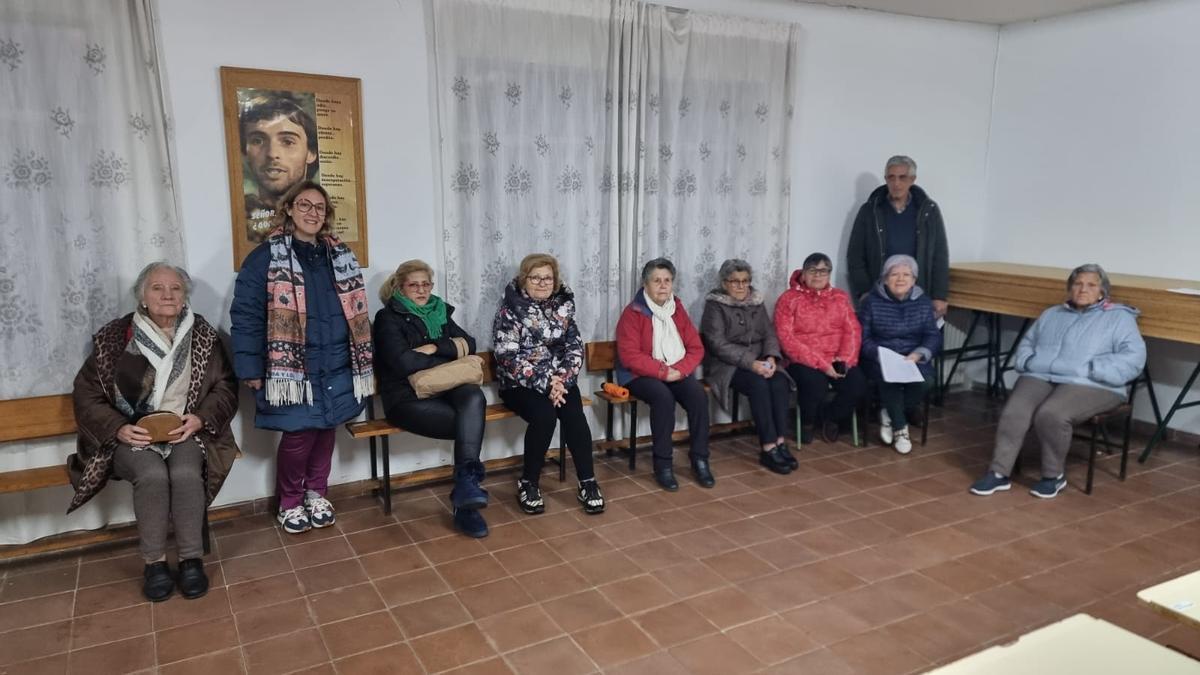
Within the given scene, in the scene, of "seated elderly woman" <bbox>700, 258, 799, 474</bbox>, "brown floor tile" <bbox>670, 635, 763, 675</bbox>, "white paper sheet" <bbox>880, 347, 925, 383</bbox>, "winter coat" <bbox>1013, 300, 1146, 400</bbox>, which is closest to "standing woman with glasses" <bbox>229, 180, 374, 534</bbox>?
"brown floor tile" <bbox>670, 635, 763, 675</bbox>

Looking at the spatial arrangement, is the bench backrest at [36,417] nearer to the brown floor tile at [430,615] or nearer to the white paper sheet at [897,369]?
the brown floor tile at [430,615]

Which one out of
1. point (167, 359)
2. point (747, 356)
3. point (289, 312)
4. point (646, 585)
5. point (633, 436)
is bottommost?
point (646, 585)

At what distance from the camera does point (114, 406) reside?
303 cm

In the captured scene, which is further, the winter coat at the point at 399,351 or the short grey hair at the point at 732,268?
the short grey hair at the point at 732,268

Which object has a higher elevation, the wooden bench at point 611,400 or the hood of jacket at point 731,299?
the hood of jacket at point 731,299

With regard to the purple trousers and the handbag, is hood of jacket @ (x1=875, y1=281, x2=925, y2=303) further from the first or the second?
the purple trousers

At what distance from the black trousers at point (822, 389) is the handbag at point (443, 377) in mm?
1928

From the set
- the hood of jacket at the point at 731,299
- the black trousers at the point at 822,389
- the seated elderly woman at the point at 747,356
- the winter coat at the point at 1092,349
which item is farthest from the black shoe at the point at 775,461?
the winter coat at the point at 1092,349

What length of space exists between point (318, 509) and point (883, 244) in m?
3.57

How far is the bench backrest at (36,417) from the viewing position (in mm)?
3074

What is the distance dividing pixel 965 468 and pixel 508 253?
2.67 m

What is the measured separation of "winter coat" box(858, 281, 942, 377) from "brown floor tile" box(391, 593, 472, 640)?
2.86 meters

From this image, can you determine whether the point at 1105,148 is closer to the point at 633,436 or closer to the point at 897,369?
the point at 897,369

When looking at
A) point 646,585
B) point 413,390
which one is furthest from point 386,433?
point 646,585
